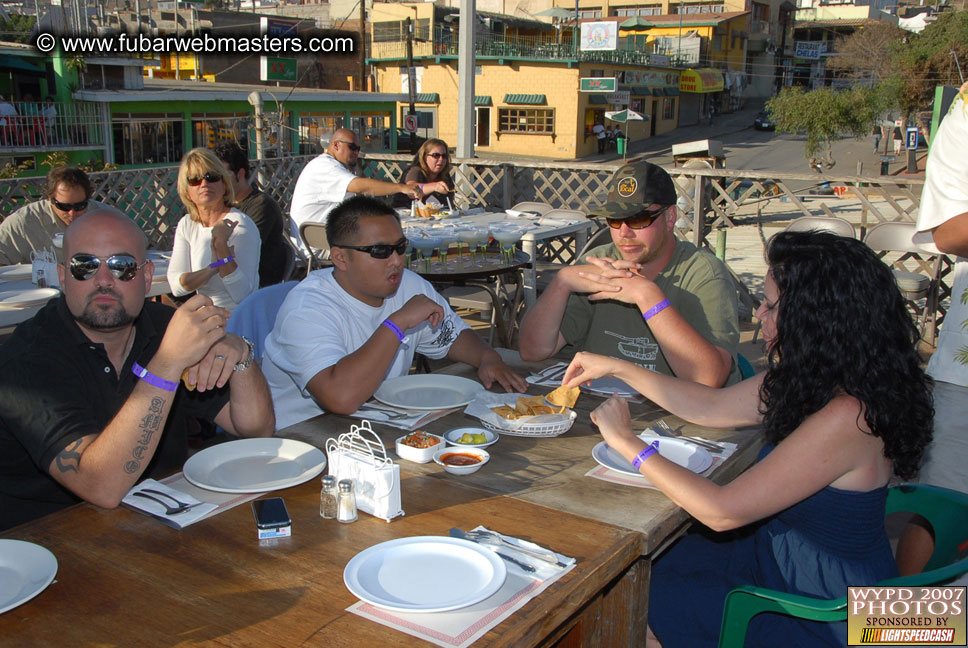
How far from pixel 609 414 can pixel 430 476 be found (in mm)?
473

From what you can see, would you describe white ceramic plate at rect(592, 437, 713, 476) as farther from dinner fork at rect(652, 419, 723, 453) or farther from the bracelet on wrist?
the bracelet on wrist

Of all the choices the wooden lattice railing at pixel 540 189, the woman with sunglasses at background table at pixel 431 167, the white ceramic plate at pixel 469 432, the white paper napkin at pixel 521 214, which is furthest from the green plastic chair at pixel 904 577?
the woman with sunglasses at background table at pixel 431 167

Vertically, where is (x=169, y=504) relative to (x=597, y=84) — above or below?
below

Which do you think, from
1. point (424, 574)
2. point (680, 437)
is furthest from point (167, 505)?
point (680, 437)

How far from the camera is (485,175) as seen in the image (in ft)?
33.3

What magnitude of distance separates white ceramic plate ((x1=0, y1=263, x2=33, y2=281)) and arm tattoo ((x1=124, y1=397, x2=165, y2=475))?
3.43 metres

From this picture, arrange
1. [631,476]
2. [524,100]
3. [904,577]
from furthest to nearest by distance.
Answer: [524,100]
[631,476]
[904,577]

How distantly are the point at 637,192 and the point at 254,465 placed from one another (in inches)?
65.3

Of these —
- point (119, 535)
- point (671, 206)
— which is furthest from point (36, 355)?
point (671, 206)

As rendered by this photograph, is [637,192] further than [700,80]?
No

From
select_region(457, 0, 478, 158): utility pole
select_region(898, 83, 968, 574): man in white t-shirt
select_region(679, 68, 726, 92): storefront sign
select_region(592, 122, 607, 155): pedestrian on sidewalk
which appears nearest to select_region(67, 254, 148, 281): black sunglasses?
select_region(898, 83, 968, 574): man in white t-shirt

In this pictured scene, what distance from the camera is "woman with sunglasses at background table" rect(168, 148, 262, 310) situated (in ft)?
14.6

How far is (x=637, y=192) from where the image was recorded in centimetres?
279

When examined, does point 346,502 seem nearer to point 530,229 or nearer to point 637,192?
point 637,192
